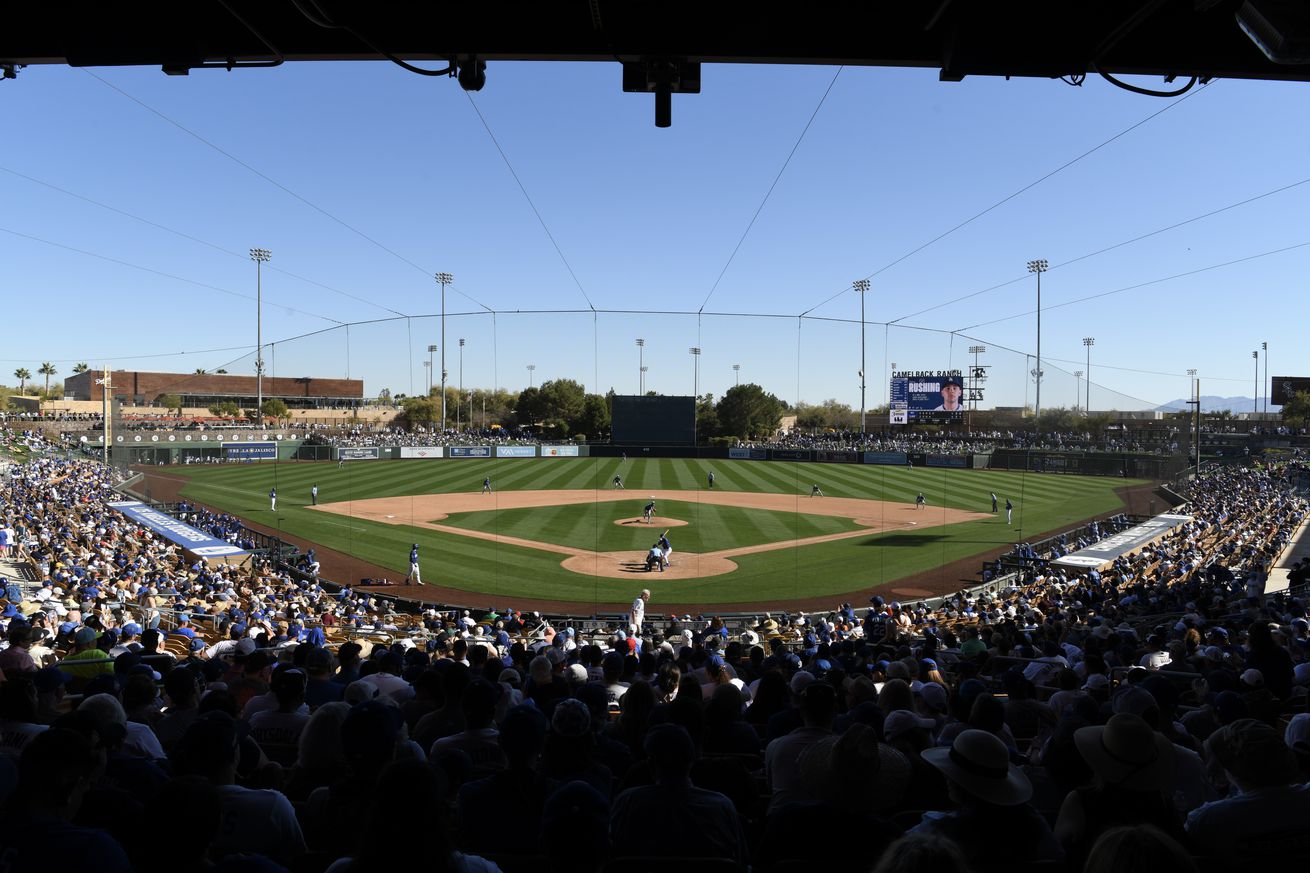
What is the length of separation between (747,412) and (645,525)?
1377 centimetres

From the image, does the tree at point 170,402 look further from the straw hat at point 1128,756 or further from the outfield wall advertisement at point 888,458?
the straw hat at point 1128,756

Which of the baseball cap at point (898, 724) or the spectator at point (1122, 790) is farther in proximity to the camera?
the baseball cap at point (898, 724)

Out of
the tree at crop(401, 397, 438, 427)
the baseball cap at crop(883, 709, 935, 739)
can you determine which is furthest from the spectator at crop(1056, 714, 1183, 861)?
the tree at crop(401, 397, 438, 427)

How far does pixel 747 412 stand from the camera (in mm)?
45625

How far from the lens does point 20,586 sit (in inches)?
653

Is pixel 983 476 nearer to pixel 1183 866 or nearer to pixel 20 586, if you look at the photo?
pixel 20 586

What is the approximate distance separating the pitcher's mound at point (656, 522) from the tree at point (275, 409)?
40.1 m

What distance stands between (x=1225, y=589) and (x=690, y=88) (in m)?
19.1

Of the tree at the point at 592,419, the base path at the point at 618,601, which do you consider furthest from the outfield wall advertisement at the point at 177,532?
the tree at the point at 592,419

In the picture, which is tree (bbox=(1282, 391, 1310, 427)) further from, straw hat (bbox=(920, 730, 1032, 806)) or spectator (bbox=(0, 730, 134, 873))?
spectator (bbox=(0, 730, 134, 873))

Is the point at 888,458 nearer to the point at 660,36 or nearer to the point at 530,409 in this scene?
the point at 530,409

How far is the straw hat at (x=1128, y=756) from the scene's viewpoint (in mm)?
3096

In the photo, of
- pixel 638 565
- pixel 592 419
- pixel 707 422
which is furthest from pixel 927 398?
pixel 638 565

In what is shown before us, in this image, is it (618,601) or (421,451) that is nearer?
(618,601)
